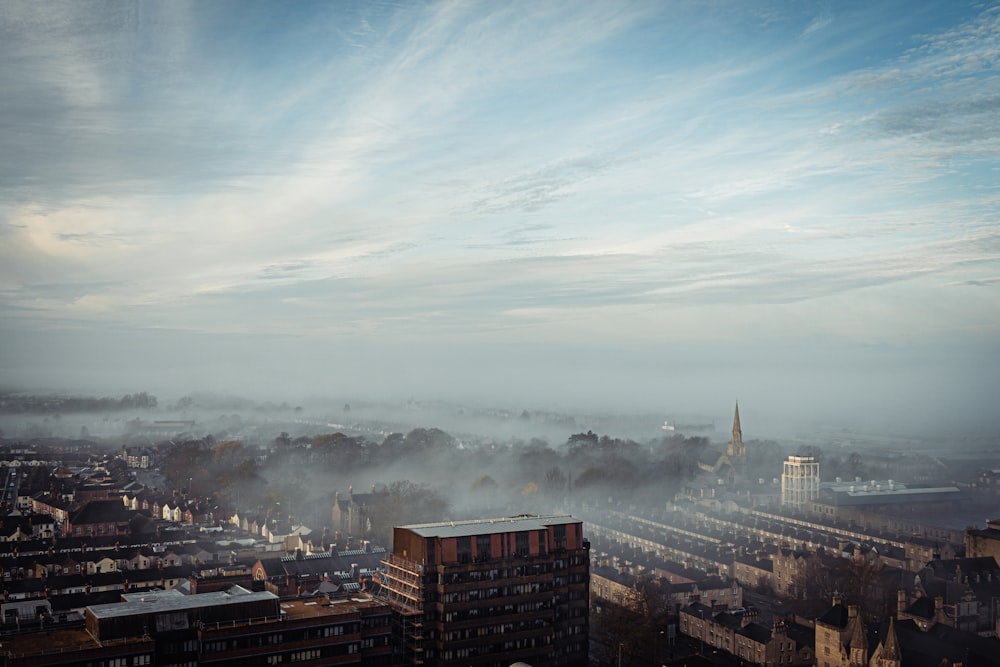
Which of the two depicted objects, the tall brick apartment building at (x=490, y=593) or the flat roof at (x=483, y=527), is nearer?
the tall brick apartment building at (x=490, y=593)

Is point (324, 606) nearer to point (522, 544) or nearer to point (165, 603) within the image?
point (165, 603)

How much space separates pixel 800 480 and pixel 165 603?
94951mm

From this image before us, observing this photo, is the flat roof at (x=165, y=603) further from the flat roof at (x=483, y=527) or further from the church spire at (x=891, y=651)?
the church spire at (x=891, y=651)

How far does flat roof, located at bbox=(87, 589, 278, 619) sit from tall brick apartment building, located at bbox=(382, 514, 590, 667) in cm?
648

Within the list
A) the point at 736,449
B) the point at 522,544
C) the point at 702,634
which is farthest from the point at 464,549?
the point at 736,449

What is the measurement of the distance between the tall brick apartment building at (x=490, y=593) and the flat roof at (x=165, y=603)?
6477mm

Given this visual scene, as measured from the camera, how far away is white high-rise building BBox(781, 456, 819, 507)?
11181 cm

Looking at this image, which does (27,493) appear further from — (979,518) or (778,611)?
(979,518)

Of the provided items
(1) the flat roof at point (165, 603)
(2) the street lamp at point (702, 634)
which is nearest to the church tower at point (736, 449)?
(2) the street lamp at point (702, 634)

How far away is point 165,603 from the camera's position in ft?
109

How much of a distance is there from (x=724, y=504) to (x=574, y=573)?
6477 centimetres

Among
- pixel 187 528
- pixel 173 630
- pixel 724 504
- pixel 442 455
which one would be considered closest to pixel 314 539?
pixel 187 528

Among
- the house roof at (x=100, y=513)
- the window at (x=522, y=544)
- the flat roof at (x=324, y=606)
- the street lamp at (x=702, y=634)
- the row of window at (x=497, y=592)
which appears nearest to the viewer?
the flat roof at (x=324, y=606)

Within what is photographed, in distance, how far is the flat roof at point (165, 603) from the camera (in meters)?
31.9
